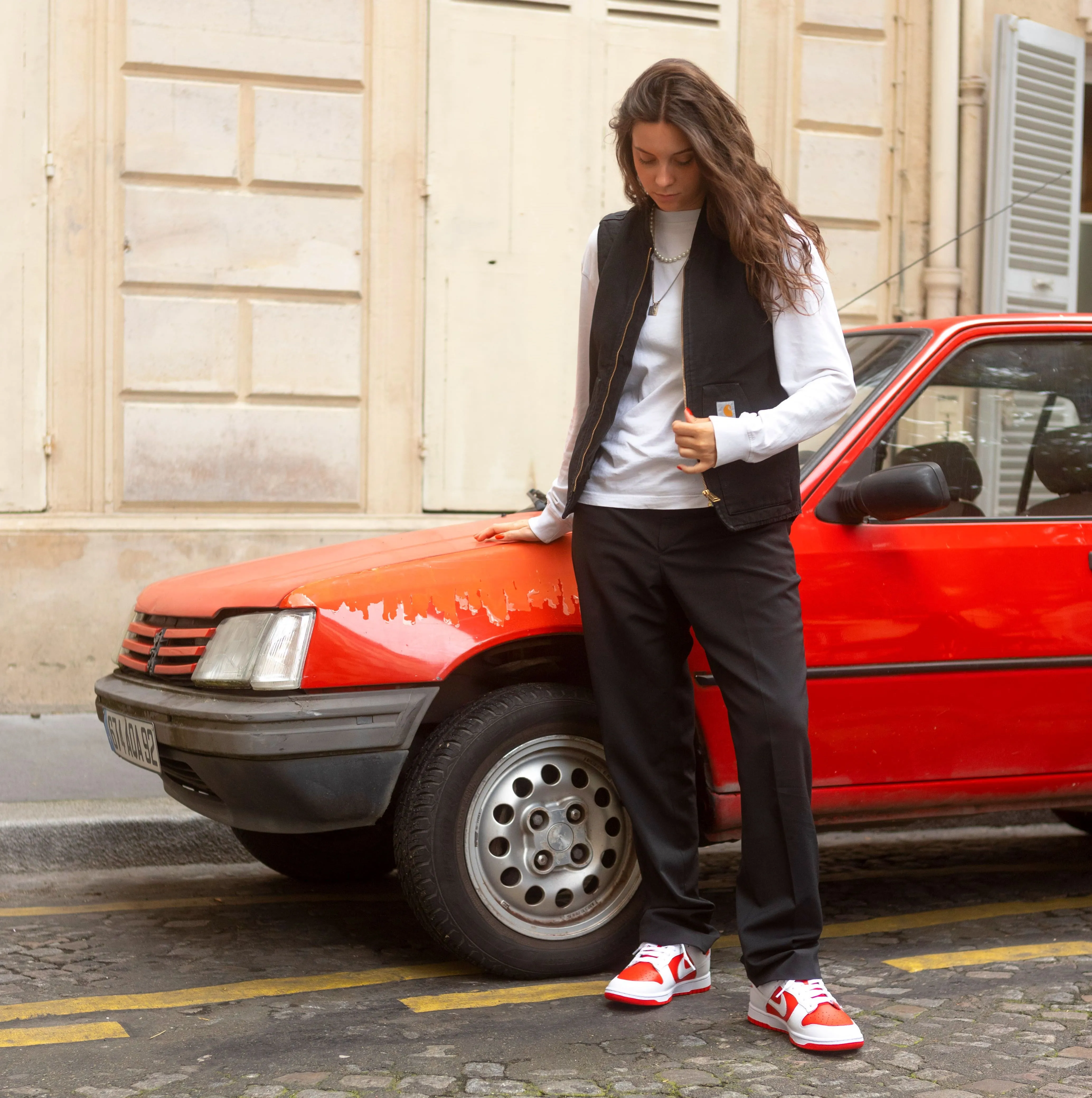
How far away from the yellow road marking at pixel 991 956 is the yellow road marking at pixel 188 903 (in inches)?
59.5

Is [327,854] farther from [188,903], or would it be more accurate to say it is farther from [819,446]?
[819,446]

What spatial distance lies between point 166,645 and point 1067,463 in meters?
2.48

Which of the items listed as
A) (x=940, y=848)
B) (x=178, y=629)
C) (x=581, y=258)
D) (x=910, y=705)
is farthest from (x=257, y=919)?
(x=581, y=258)

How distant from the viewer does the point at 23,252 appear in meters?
7.65

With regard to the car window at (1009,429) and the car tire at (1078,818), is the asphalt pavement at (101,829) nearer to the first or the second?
the car window at (1009,429)

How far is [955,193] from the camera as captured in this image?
9391 mm

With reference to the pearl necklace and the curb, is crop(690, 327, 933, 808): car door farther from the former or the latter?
the curb

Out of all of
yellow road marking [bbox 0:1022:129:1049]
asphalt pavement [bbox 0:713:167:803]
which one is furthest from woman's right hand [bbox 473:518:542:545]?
asphalt pavement [bbox 0:713:167:803]

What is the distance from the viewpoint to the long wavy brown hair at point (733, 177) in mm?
3004

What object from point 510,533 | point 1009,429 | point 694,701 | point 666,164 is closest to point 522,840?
point 694,701

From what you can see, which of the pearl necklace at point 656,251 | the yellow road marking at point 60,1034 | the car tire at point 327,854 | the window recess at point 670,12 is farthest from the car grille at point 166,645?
the window recess at point 670,12

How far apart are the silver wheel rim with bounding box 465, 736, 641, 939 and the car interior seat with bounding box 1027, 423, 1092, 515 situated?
5.00 feet

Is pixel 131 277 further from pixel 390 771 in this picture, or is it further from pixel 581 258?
pixel 390 771

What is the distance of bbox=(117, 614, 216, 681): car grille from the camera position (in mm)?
3578
